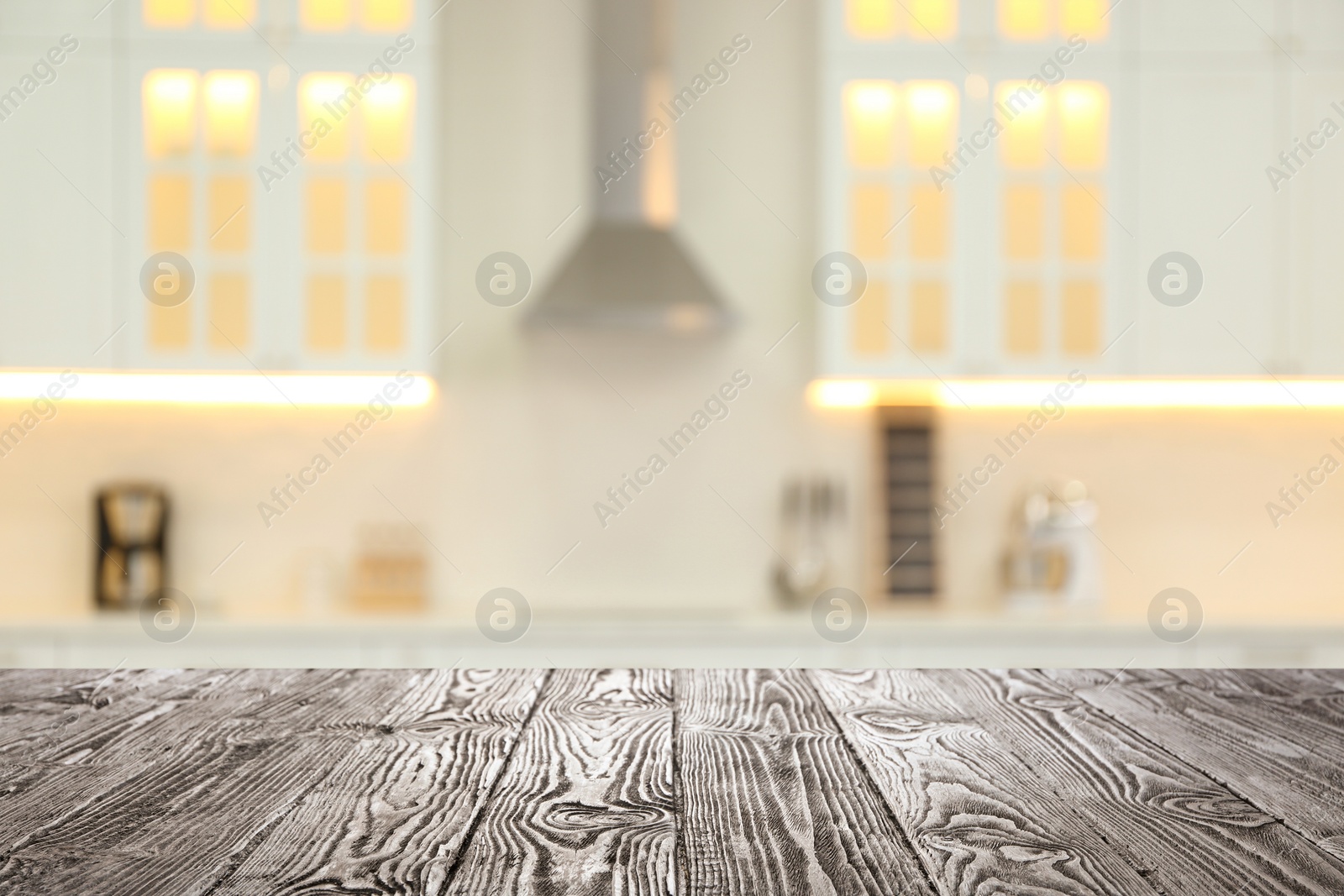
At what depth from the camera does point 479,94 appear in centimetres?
317

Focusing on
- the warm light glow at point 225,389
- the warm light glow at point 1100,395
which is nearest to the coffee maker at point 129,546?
the warm light glow at point 225,389

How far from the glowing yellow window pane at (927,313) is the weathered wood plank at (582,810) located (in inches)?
93.8

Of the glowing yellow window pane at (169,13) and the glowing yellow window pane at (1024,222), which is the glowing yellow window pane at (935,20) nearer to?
the glowing yellow window pane at (1024,222)

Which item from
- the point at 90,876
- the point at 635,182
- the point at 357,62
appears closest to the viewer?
the point at 90,876

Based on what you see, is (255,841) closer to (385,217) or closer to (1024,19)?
(385,217)

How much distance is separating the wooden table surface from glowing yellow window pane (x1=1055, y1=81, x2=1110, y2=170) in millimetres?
2491

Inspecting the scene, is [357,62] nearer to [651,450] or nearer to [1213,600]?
[651,450]

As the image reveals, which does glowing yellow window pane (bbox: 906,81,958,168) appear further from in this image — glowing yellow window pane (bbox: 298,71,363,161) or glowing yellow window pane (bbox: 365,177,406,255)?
glowing yellow window pane (bbox: 298,71,363,161)

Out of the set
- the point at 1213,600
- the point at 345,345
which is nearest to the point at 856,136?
the point at 345,345

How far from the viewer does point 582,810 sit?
52cm

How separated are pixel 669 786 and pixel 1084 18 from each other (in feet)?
10.1

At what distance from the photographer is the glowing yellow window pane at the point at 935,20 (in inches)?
115

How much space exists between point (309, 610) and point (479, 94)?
5.87 ft

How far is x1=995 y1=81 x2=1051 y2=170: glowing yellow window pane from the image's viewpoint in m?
2.95
